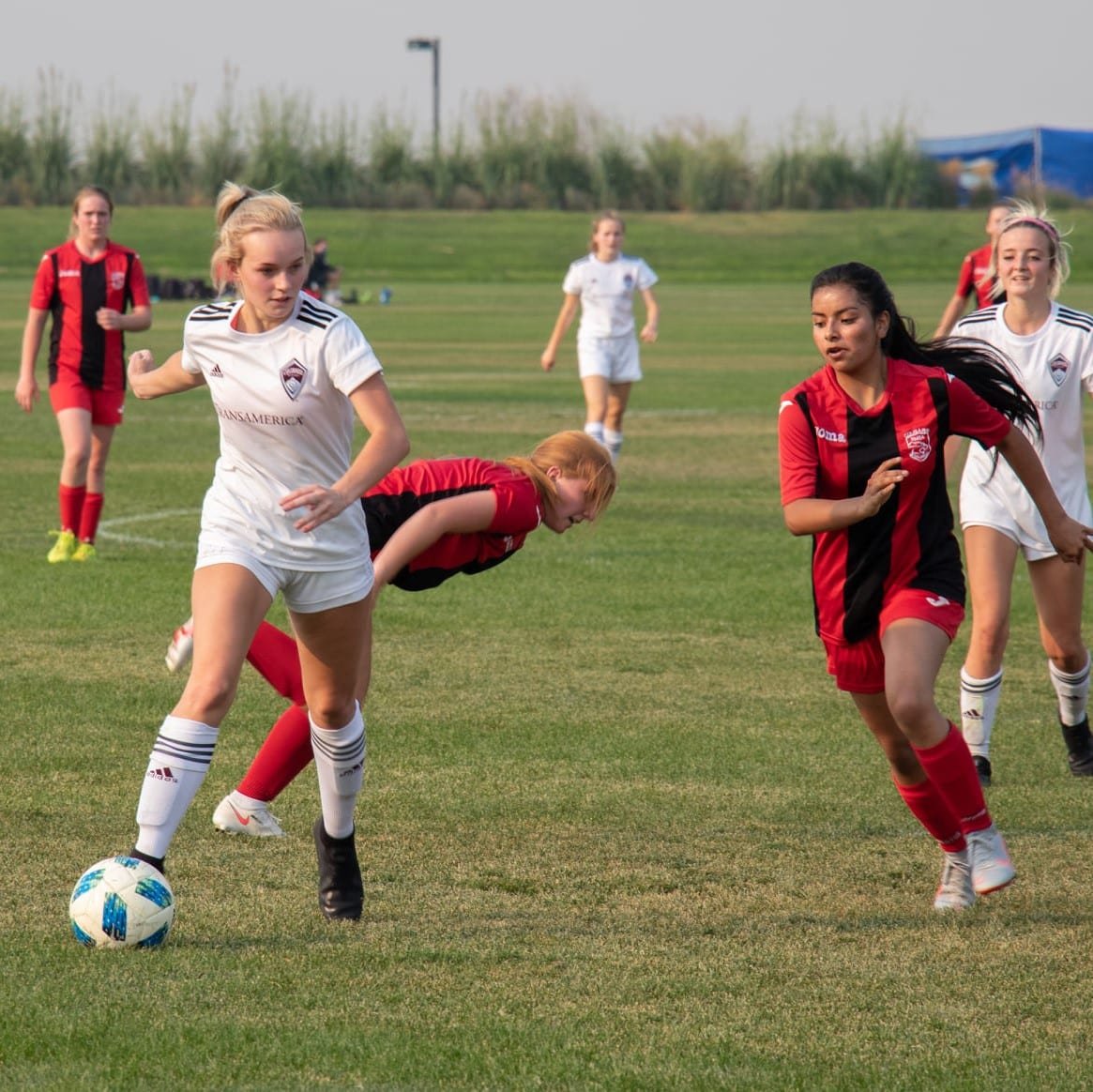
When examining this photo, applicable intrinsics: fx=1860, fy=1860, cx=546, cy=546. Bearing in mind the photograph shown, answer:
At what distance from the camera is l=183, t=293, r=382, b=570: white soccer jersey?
15.8 feet

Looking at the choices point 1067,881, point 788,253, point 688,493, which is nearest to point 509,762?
point 1067,881

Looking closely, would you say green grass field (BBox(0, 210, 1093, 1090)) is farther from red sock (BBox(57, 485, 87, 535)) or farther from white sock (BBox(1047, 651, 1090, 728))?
red sock (BBox(57, 485, 87, 535))

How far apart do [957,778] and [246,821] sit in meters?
2.20

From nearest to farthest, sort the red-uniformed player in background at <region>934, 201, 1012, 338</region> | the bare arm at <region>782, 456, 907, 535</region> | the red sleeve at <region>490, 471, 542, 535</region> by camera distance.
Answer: the bare arm at <region>782, 456, 907, 535</region> < the red sleeve at <region>490, 471, 542, 535</region> < the red-uniformed player in background at <region>934, 201, 1012, 338</region>

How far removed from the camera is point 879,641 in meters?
5.29

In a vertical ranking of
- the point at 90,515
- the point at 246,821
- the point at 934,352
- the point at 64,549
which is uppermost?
the point at 934,352

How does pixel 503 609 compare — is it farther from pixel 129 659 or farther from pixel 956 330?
pixel 956 330

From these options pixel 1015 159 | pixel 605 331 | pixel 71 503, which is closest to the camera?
pixel 71 503

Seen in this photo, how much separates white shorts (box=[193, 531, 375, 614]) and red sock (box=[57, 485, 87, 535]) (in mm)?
6689

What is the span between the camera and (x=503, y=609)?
995cm

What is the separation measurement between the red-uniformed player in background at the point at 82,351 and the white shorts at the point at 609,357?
225 inches

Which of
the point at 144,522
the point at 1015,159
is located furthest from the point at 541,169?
the point at 144,522

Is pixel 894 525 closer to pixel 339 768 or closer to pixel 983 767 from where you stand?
pixel 339 768

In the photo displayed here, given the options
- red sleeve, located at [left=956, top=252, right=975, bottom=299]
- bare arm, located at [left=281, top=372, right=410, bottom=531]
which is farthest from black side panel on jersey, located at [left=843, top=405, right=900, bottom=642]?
red sleeve, located at [left=956, top=252, right=975, bottom=299]
